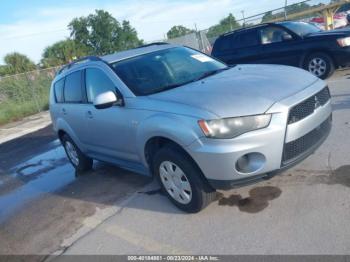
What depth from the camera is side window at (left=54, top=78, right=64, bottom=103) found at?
6666 millimetres

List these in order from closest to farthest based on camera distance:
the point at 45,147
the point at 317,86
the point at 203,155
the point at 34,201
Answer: the point at 203,155
the point at 317,86
the point at 34,201
the point at 45,147

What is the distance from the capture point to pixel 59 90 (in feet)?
22.3

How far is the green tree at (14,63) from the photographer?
52.1m

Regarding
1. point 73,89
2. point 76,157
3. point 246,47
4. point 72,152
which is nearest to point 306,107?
point 73,89

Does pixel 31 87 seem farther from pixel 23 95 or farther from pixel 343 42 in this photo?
pixel 343 42

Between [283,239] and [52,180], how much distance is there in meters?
4.48

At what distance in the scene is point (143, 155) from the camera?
15.0ft

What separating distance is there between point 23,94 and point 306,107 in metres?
19.3

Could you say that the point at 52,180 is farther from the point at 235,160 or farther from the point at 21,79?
the point at 21,79

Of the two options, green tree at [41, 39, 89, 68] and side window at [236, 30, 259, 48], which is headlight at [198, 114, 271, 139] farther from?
green tree at [41, 39, 89, 68]

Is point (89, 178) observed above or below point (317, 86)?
below

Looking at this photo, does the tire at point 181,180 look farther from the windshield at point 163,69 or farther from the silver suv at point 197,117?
the windshield at point 163,69

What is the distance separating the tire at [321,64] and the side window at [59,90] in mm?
6159

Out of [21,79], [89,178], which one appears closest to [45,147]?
[89,178]
